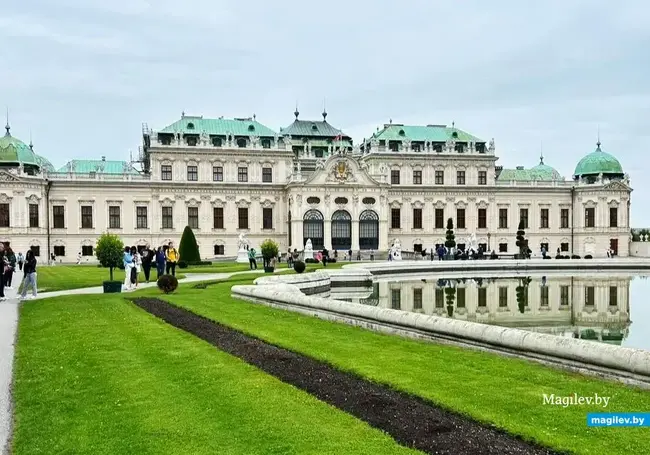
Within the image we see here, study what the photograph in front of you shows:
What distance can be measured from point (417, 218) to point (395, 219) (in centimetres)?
261

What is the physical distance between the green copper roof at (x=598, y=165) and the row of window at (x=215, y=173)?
3843 centimetres

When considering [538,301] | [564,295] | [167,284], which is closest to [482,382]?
[167,284]

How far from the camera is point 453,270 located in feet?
152

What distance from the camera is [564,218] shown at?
7619 cm

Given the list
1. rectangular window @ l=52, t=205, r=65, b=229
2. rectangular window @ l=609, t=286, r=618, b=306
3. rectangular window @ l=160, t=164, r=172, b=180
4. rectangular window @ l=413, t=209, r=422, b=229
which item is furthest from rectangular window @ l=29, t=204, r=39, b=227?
rectangular window @ l=609, t=286, r=618, b=306

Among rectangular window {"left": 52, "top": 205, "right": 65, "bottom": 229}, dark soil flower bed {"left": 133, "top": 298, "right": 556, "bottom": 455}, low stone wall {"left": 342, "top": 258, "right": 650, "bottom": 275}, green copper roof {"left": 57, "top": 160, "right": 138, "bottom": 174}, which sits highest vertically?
green copper roof {"left": 57, "top": 160, "right": 138, "bottom": 174}

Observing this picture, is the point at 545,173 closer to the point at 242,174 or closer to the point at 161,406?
the point at 242,174

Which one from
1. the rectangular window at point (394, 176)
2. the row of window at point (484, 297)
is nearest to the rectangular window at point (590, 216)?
the rectangular window at point (394, 176)

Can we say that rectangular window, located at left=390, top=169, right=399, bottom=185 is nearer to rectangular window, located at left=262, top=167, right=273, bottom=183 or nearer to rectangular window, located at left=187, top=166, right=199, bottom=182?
rectangular window, located at left=262, top=167, right=273, bottom=183

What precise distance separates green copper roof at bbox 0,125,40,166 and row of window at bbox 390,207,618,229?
38.1m

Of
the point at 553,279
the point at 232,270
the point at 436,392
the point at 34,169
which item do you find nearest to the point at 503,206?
the point at 553,279

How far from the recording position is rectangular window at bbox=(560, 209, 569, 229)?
76.1m

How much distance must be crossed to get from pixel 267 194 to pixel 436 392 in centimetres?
6066

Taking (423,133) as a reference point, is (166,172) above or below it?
below
